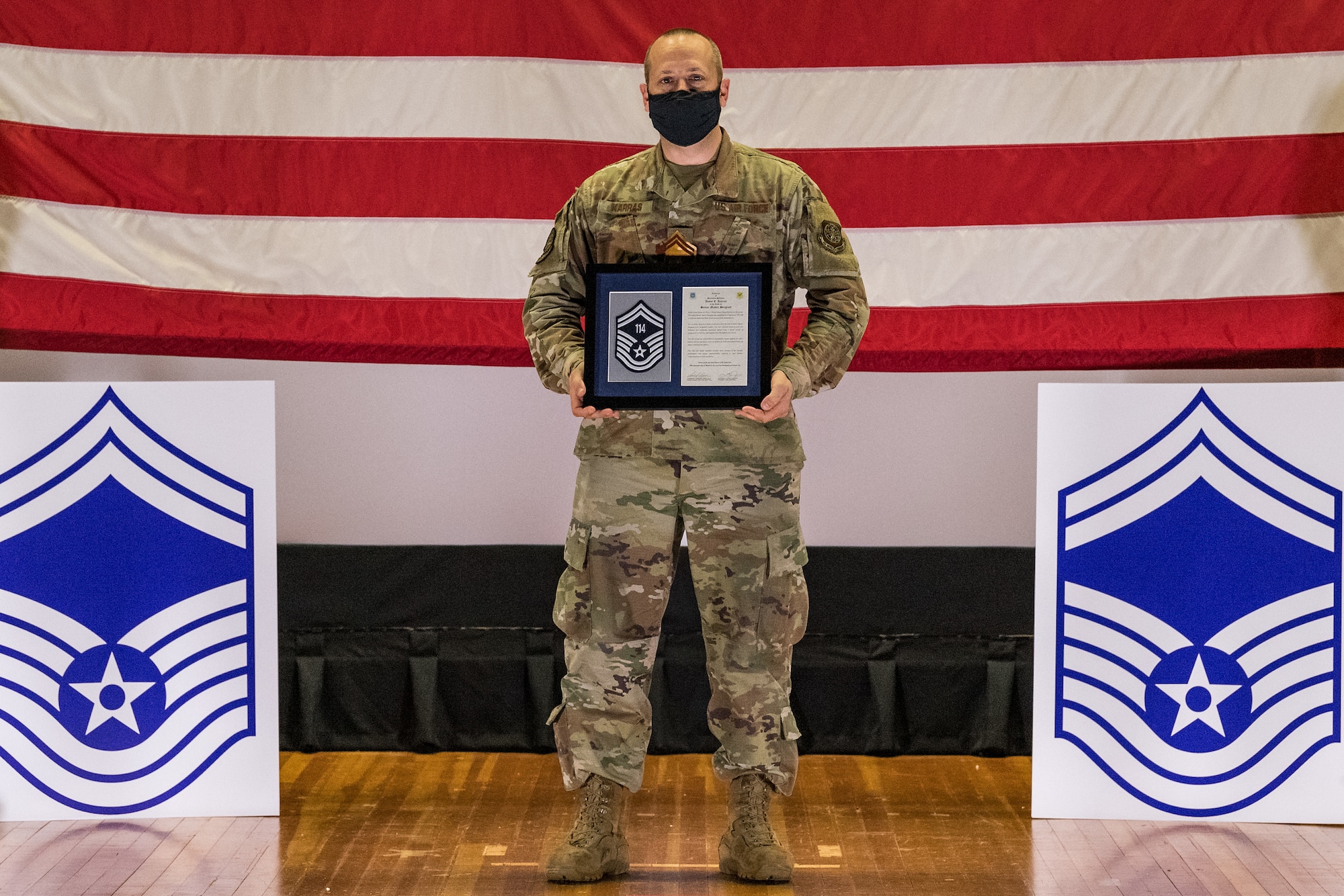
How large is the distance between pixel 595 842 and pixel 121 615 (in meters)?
1.09

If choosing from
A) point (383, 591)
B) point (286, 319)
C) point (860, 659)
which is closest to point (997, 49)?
point (860, 659)

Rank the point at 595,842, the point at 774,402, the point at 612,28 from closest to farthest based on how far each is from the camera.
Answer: the point at 774,402 < the point at 595,842 < the point at 612,28

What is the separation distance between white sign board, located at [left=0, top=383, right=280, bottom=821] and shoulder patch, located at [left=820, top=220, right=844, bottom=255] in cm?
115

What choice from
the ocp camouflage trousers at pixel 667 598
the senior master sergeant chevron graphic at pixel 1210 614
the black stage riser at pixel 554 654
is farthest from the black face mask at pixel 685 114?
the black stage riser at pixel 554 654

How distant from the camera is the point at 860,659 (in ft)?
10.6

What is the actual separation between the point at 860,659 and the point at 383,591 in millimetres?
1157

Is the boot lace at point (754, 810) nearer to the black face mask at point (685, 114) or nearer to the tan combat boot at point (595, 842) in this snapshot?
the tan combat boot at point (595, 842)

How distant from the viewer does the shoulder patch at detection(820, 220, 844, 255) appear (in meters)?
2.37

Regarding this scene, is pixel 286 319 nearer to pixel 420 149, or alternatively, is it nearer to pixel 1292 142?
pixel 420 149

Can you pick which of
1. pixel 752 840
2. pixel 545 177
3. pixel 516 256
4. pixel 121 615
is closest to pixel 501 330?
pixel 516 256

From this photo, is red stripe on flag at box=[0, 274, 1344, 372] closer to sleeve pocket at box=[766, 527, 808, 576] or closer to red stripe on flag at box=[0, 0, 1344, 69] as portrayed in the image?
red stripe on flag at box=[0, 0, 1344, 69]

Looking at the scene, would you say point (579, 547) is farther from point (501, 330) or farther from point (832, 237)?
point (501, 330)

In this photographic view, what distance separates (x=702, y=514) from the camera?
235 cm

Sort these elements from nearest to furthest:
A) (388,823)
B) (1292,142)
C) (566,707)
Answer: (566,707)
(388,823)
(1292,142)
